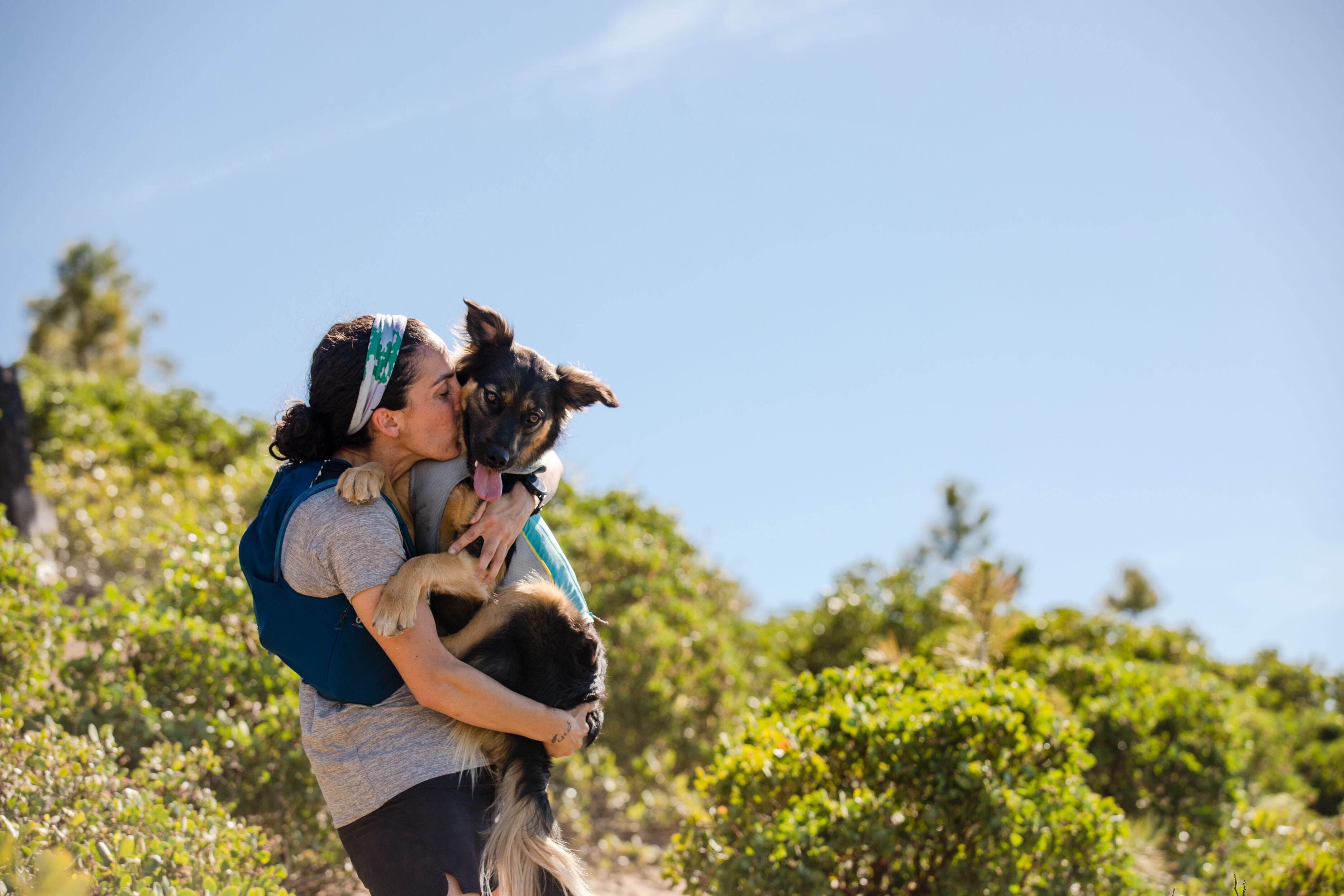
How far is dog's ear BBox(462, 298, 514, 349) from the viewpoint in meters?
3.79

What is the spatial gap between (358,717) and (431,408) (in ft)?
3.07

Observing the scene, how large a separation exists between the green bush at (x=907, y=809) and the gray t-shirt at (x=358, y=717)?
228cm

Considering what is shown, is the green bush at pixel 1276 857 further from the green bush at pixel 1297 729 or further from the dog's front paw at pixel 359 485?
the dog's front paw at pixel 359 485

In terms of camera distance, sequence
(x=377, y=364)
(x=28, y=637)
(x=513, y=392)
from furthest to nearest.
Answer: (x=28, y=637) < (x=513, y=392) < (x=377, y=364)

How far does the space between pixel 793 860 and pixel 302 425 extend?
9.93ft

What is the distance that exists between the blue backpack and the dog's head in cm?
89

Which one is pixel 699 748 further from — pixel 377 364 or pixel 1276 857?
pixel 377 364

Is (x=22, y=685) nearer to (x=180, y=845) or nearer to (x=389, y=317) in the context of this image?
(x=180, y=845)

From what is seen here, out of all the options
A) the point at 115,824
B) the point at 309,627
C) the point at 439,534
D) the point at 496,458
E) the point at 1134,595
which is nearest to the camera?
the point at 309,627

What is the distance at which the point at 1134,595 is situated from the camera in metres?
18.8

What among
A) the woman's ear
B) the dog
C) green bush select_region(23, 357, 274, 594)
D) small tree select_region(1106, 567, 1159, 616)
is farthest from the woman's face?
small tree select_region(1106, 567, 1159, 616)

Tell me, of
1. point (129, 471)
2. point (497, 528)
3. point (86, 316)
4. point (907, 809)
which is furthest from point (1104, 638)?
point (86, 316)

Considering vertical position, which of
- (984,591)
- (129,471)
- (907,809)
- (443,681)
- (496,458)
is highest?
(129,471)

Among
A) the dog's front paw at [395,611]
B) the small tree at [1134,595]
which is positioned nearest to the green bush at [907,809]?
the dog's front paw at [395,611]
